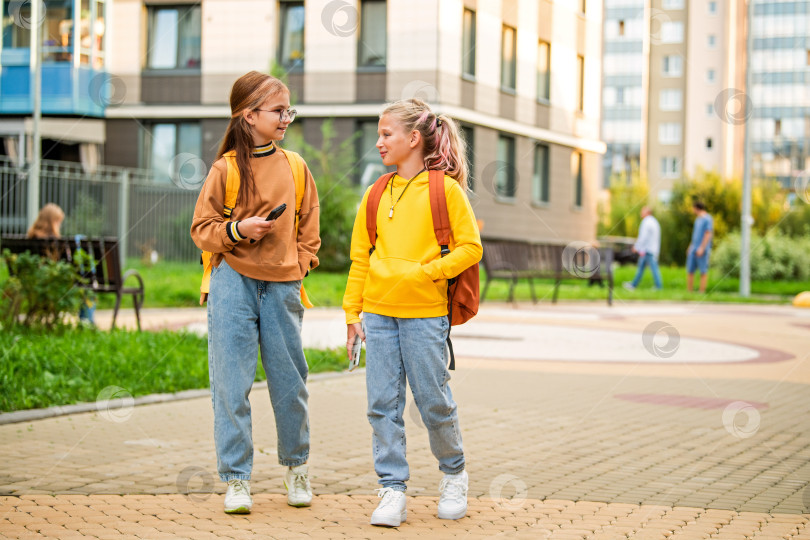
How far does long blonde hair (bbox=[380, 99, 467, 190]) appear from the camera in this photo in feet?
13.8

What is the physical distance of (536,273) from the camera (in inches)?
691

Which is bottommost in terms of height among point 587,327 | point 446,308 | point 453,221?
point 587,327

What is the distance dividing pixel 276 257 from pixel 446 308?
2.37 ft

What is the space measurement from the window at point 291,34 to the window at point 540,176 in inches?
273

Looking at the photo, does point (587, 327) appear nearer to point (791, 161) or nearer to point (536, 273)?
point (536, 273)

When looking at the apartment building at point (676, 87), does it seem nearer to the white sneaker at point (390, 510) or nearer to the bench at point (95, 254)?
the bench at point (95, 254)

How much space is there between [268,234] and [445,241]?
729 millimetres

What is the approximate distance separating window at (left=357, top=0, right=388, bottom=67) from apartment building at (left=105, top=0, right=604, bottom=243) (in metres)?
0.03

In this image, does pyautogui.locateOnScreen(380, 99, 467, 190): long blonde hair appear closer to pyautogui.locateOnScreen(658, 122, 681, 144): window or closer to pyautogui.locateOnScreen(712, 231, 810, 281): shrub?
pyautogui.locateOnScreen(712, 231, 810, 281): shrub

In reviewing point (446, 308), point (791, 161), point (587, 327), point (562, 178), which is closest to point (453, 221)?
point (446, 308)

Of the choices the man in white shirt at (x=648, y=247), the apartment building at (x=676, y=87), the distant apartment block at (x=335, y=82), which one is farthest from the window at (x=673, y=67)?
Result: the man in white shirt at (x=648, y=247)

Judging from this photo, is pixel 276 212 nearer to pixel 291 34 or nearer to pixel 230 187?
pixel 230 187

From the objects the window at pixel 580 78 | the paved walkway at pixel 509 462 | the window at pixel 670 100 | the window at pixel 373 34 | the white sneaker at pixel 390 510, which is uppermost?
the window at pixel 670 100

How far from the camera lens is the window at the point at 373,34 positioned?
1031 inches
